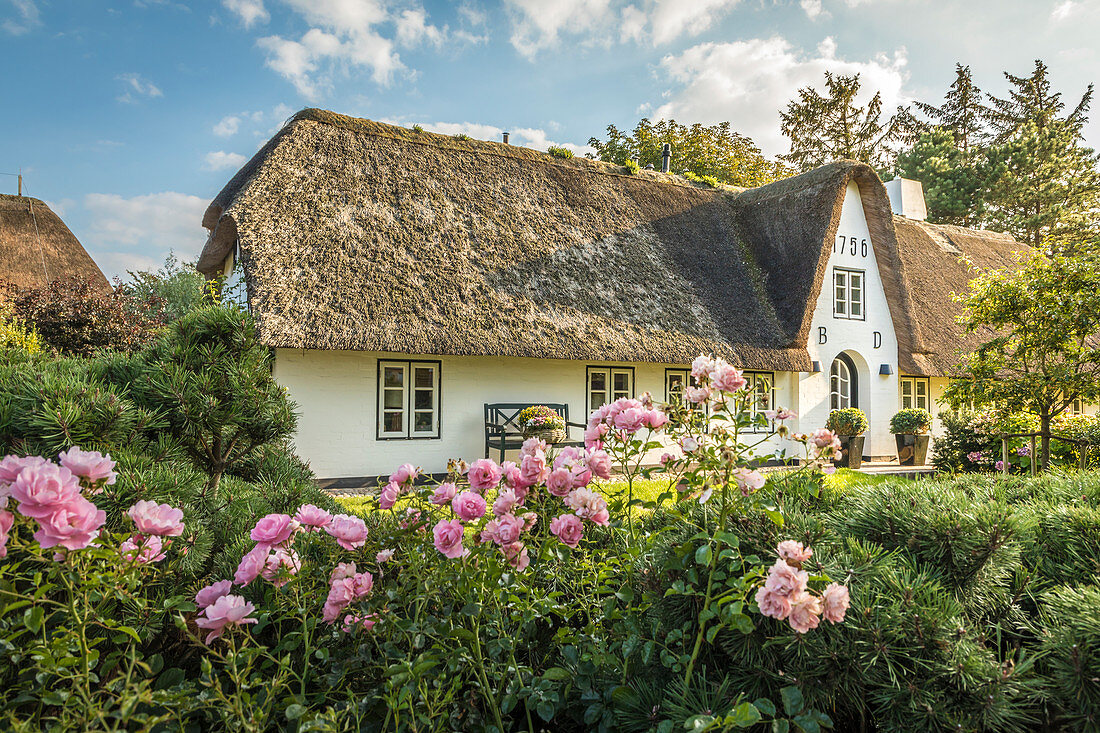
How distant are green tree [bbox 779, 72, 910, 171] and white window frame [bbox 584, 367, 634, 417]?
21.0 meters

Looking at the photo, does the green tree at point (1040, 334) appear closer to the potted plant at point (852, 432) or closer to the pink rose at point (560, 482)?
the potted plant at point (852, 432)

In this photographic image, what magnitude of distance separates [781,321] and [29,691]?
1354 cm

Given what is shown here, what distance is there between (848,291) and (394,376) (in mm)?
10827

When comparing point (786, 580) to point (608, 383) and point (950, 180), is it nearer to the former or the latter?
point (608, 383)

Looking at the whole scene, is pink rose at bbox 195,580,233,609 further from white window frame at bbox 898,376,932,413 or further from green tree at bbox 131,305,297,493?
white window frame at bbox 898,376,932,413

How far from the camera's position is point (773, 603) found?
1332 millimetres

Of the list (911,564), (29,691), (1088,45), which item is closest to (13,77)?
(29,691)

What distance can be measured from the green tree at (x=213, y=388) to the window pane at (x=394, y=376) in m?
7.34

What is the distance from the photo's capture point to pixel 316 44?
34.0 ft

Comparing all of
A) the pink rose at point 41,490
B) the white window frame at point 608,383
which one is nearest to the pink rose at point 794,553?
the pink rose at point 41,490

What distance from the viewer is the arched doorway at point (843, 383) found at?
14.1 meters

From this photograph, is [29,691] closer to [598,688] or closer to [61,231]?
[598,688]

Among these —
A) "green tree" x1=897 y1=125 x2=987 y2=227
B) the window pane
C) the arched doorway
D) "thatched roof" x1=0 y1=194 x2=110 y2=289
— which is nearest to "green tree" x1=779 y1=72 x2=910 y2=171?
"green tree" x1=897 y1=125 x2=987 y2=227

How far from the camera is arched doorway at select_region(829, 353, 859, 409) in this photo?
14.1m
